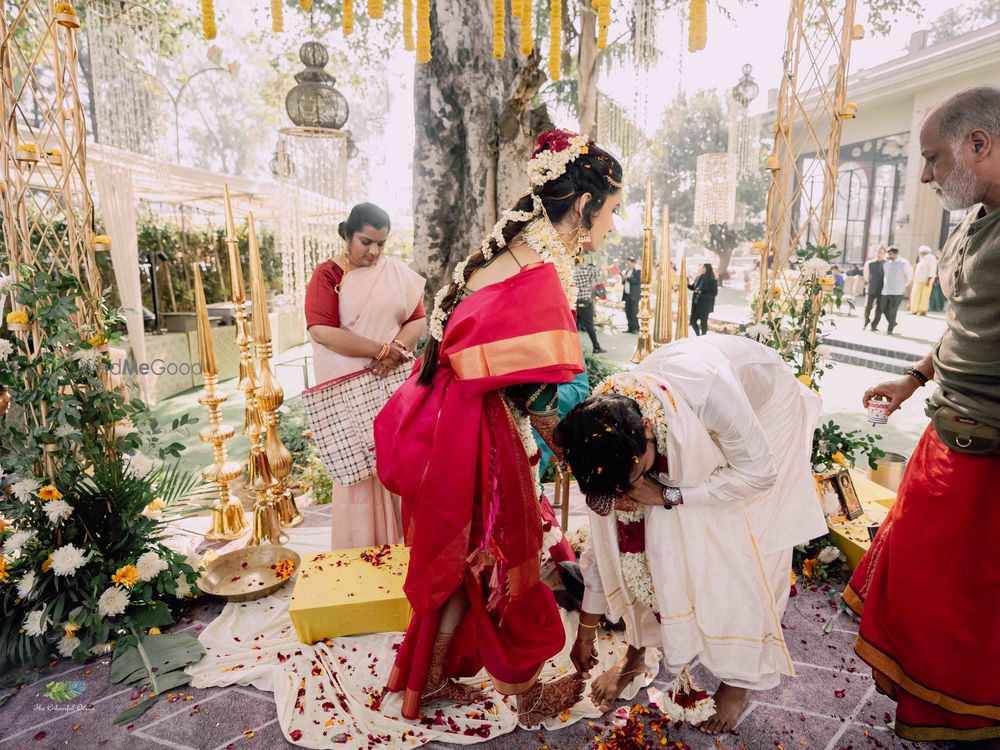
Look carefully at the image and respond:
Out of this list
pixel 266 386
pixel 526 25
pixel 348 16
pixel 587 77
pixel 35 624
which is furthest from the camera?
pixel 587 77

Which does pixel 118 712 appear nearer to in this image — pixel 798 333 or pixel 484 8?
pixel 798 333

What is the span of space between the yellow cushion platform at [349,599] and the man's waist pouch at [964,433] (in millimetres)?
1858

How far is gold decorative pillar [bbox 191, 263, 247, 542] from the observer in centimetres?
329

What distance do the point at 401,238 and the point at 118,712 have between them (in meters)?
13.7

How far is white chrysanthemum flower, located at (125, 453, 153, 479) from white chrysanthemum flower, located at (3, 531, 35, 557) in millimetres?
388

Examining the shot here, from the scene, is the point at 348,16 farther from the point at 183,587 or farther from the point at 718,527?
the point at 718,527

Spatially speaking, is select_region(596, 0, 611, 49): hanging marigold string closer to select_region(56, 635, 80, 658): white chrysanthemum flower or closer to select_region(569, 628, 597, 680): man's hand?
select_region(569, 628, 597, 680): man's hand

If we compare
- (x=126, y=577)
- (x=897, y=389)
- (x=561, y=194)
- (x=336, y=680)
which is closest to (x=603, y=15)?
(x=561, y=194)

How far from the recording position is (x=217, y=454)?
346 cm

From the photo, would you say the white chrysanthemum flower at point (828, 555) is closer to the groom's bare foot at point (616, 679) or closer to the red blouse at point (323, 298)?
the groom's bare foot at point (616, 679)

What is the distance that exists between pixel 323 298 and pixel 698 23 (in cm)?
215

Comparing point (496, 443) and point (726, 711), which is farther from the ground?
point (496, 443)

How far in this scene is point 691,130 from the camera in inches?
1094

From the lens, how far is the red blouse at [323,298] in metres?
2.75
